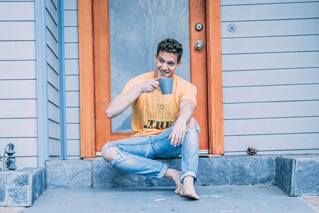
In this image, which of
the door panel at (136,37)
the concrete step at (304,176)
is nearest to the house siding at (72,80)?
the door panel at (136,37)

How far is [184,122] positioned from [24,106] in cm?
122

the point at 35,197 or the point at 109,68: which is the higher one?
the point at 109,68

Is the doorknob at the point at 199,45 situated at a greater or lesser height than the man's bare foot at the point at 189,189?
greater

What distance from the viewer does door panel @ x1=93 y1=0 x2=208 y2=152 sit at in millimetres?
3195

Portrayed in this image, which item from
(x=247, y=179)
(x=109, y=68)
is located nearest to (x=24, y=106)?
(x=109, y=68)

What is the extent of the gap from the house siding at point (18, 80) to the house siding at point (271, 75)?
158 cm

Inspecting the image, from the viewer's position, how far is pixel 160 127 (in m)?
2.53

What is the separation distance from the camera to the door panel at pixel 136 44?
10.5ft

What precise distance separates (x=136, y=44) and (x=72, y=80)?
25.7 inches

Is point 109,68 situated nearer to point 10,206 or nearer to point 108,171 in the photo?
point 108,171

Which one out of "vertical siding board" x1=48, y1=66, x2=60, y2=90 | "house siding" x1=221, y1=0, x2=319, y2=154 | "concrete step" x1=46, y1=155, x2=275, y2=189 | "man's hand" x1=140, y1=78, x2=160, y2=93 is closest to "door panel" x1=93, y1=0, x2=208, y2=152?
"house siding" x1=221, y1=0, x2=319, y2=154

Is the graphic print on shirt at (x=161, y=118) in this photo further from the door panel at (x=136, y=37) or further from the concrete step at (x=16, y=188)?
the concrete step at (x=16, y=188)

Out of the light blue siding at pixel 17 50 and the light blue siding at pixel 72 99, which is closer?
the light blue siding at pixel 17 50

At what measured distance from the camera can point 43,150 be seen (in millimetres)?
2600
